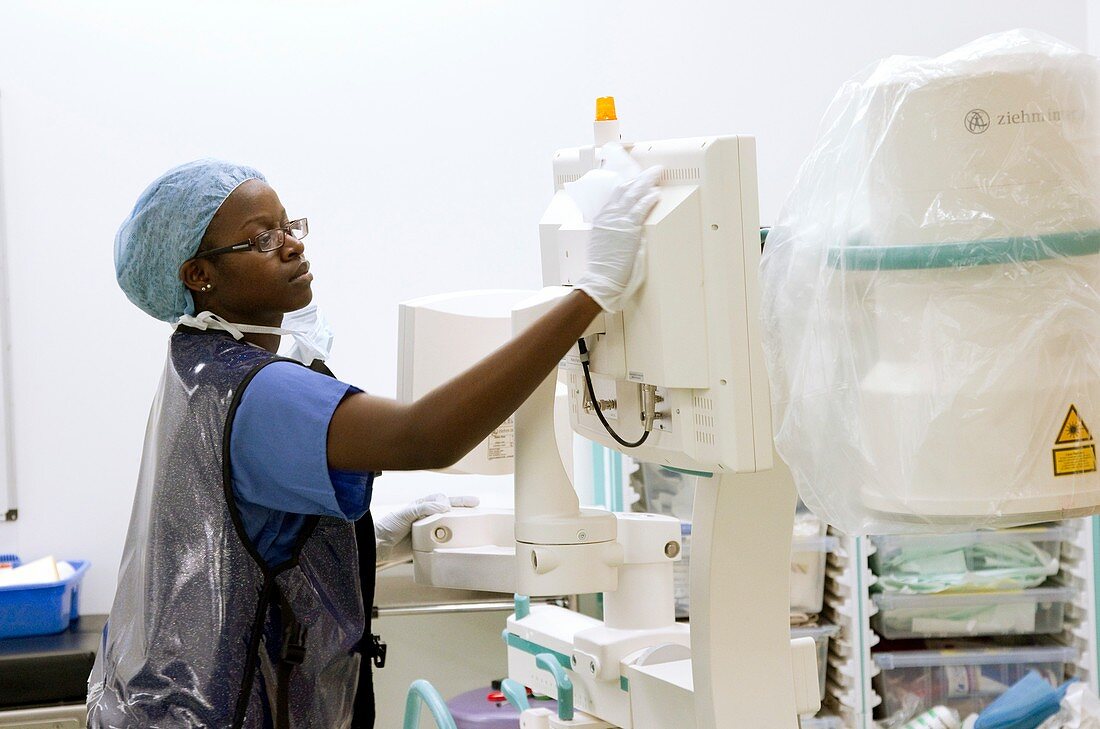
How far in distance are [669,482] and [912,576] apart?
0.67 metres

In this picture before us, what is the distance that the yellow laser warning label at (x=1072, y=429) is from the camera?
1.04 metres

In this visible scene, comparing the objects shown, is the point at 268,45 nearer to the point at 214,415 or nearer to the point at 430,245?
the point at 430,245

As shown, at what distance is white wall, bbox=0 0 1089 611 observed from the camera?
3.26 meters

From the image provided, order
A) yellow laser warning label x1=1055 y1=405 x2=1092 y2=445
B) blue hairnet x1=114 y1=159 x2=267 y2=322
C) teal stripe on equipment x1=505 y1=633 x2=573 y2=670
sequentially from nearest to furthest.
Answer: yellow laser warning label x1=1055 y1=405 x2=1092 y2=445 → blue hairnet x1=114 y1=159 x2=267 y2=322 → teal stripe on equipment x1=505 y1=633 x2=573 y2=670

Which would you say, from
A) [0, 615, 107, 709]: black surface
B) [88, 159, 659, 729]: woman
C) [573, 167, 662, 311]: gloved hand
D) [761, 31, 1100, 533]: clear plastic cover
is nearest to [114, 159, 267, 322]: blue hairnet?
[88, 159, 659, 729]: woman

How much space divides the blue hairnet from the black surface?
152 centimetres

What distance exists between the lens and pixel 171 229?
160cm

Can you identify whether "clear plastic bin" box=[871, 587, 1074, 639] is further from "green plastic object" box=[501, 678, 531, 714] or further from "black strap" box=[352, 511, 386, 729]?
"black strap" box=[352, 511, 386, 729]

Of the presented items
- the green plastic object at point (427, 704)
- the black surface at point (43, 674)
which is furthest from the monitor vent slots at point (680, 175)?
the black surface at point (43, 674)

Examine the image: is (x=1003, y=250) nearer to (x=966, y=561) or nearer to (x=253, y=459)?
(x=253, y=459)

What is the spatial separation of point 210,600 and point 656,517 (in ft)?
2.06

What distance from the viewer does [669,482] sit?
3201 millimetres

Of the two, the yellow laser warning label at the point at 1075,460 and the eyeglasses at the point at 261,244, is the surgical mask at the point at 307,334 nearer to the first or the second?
the eyeglasses at the point at 261,244

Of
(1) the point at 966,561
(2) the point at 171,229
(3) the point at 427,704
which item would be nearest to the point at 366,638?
(3) the point at 427,704
